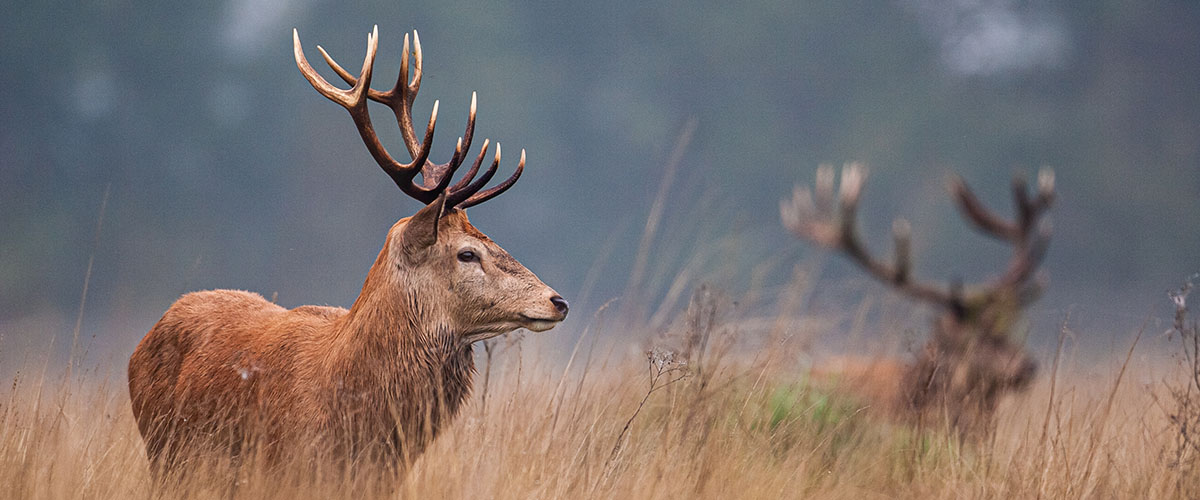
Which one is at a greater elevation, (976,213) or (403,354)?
(976,213)

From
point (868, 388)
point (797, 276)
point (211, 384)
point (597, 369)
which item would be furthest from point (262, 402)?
point (868, 388)

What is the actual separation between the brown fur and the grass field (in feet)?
0.42

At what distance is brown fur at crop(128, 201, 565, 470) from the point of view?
3.30 meters

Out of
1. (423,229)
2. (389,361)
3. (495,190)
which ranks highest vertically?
(495,190)

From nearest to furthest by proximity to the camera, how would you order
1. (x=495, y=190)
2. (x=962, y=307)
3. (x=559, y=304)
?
(x=559, y=304), (x=495, y=190), (x=962, y=307)

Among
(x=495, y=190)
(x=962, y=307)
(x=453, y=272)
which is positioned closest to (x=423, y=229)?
(x=453, y=272)

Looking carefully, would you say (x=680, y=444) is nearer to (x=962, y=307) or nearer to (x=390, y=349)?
(x=390, y=349)

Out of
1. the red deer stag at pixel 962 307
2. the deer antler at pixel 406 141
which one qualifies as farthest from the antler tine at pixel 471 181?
the red deer stag at pixel 962 307

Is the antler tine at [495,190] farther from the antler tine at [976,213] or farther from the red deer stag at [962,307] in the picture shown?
the antler tine at [976,213]

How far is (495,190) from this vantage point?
12.1ft

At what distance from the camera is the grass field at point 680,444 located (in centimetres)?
312

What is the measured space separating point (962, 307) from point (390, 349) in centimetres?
409

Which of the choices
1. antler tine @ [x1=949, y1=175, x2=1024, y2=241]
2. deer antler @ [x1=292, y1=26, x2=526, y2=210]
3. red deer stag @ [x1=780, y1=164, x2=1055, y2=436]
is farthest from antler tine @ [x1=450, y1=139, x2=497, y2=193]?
antler tine @ [x1=949, y1=175, x2=1024, y2=241]

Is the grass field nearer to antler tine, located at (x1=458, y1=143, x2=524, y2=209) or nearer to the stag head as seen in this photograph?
the stag head
